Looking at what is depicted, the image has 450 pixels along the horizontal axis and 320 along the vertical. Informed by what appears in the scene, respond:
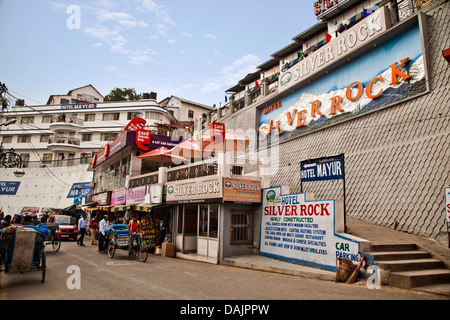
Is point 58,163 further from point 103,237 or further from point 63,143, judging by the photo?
point 103,237

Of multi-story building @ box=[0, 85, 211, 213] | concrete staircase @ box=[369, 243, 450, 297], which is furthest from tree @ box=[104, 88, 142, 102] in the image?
concrete staircase @ box=[369, 243, 450, 297]

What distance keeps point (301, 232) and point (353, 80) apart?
774 centimetres

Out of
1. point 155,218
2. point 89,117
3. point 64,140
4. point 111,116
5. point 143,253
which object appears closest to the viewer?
point 143,253

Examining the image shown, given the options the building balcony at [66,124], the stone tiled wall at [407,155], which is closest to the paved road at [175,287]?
the stone tiled wall at [407,155]

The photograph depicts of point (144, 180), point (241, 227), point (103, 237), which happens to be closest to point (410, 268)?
point (241, 227)

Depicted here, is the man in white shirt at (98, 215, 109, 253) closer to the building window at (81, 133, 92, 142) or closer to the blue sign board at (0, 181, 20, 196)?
the blue sign board at (0, 181, 20, 196)

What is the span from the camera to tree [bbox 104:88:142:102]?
5844 centimetres

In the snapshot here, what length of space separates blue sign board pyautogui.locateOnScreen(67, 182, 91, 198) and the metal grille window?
101 feet

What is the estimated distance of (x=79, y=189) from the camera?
1518 inches

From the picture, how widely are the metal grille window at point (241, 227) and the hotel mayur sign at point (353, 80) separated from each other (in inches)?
240

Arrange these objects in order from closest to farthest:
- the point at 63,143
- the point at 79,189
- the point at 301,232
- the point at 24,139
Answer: the point at 301,232
the point at 79,189
the point at 63,143
the point at 24,139
